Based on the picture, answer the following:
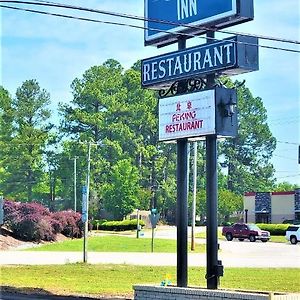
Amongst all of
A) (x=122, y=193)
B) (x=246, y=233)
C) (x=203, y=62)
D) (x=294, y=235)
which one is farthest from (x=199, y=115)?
(x=122, y=193)

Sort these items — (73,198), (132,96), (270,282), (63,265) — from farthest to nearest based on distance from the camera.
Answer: (132,96) → (73,198) → (63,265) → (270,282)

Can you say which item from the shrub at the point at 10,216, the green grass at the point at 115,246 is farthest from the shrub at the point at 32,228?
the green grass at the point at 115,246

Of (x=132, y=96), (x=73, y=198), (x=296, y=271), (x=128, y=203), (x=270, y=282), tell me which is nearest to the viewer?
(x=270, y=282)

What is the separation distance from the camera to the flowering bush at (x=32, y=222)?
55875 millimetres

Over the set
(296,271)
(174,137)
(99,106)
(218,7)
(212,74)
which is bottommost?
(296,271)

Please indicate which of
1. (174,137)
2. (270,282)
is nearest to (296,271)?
(270,282)

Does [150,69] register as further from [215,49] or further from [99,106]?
[99,106]

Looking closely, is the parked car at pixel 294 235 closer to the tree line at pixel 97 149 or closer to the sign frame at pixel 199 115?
the tree line at pixel 97 149

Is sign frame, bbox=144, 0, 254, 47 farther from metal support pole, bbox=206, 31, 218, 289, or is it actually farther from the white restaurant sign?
metal support pole, bbox=206, 31, 218, 289

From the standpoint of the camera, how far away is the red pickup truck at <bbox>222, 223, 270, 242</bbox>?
6650 centimetres

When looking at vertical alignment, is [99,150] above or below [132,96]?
below

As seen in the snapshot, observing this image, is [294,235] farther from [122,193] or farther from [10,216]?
[122,193]

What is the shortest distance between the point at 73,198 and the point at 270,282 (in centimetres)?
7731

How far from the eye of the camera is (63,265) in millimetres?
34094
